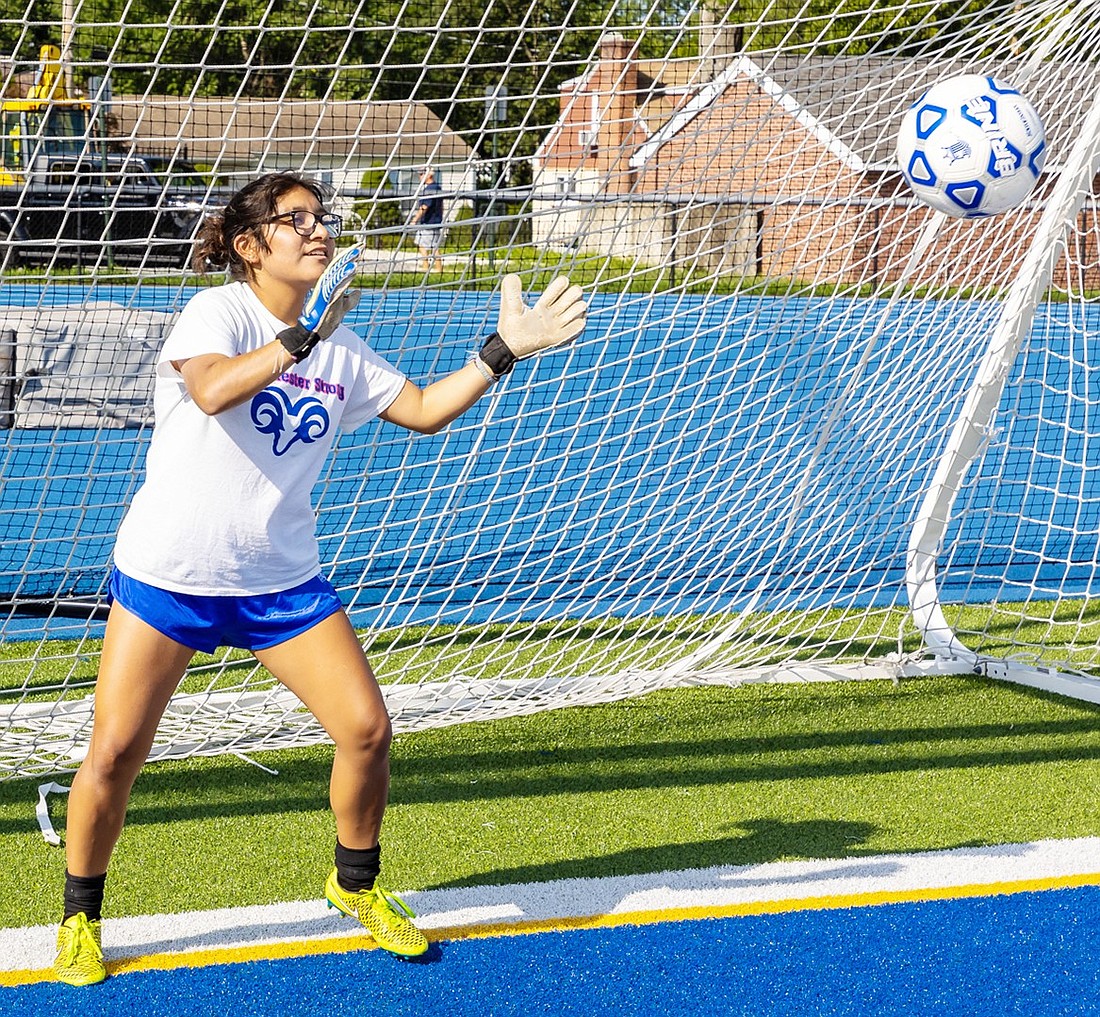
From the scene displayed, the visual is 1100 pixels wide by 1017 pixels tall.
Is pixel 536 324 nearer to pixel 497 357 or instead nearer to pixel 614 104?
pixel 497 357

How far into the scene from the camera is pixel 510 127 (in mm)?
4352

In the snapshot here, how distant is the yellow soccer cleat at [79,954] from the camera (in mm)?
3041

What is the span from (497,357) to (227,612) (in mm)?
839

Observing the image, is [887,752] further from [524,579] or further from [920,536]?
[524,579]

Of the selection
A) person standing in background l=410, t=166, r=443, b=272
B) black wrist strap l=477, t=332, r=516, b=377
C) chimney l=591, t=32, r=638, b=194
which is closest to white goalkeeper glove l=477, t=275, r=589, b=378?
black wrist strap l=477, t=332, r=516, b=377

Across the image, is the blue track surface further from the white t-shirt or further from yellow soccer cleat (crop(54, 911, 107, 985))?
the white t-shirt

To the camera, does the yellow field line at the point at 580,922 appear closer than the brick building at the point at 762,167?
Yes

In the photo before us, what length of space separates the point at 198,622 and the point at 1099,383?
37.1 feet

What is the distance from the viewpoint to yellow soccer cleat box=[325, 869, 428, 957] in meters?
3.18

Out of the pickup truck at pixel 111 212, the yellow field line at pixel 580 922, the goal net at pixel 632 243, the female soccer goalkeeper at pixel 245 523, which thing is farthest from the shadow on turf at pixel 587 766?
the pickup truck at pixel 111 212

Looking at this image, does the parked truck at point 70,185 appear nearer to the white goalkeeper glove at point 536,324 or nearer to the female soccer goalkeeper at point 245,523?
the female soccer goalkeeper at point 245,523

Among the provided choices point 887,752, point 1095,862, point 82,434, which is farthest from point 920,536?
point 82,434

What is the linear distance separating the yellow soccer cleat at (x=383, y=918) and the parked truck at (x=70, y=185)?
2.03 metres

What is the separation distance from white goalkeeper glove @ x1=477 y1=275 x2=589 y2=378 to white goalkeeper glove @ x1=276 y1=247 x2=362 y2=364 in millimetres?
447
